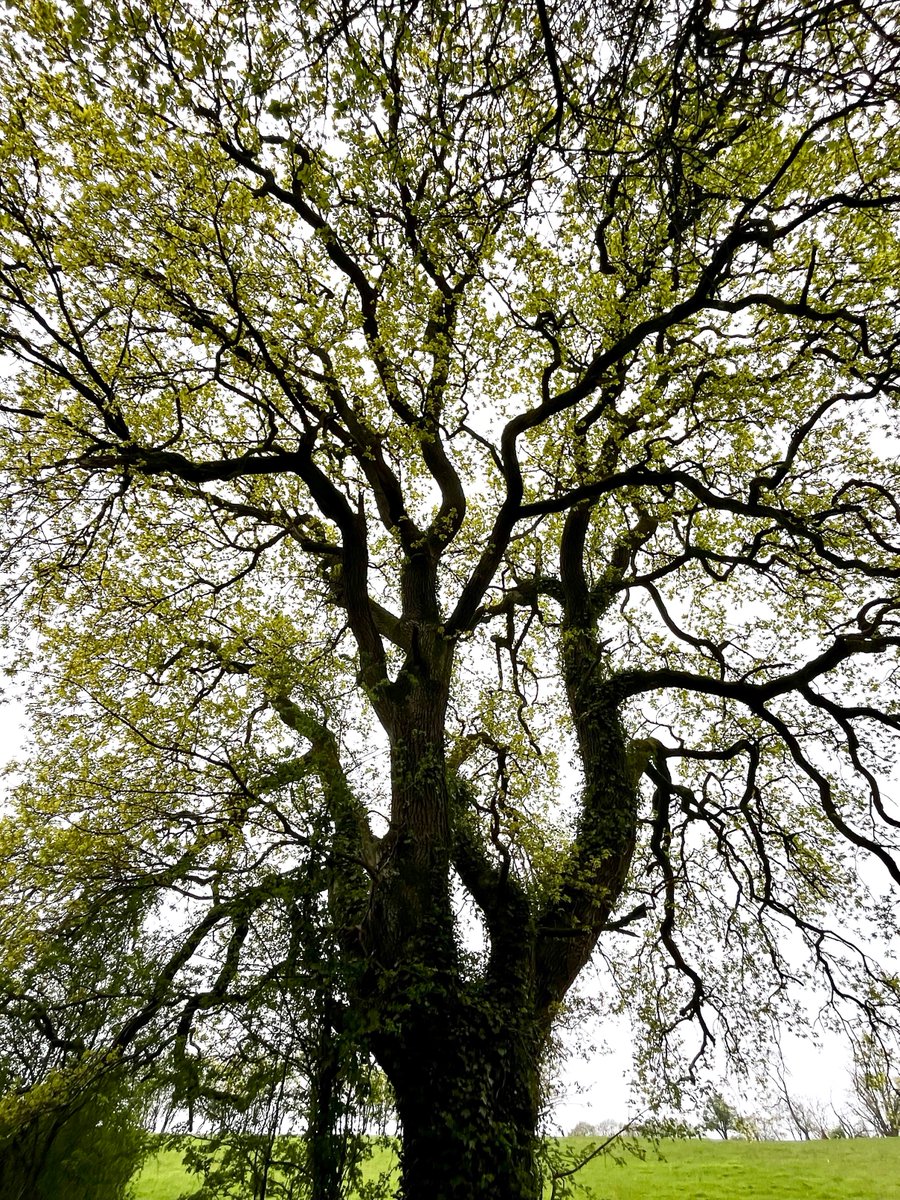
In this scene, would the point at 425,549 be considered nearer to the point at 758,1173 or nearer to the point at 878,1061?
the point at 878,1061

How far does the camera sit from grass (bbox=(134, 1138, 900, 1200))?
985 centimetres

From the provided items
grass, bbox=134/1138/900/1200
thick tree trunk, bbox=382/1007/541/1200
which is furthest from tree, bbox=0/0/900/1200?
grass, bbox=134/1138/900/1200

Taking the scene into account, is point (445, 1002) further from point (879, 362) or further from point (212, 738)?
point (879, 362)

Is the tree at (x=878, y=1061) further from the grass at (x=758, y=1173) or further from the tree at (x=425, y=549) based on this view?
the grass at (x=758, y=1173)

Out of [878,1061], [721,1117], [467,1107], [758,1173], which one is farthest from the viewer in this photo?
[758,1173]

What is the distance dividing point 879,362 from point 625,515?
377cm

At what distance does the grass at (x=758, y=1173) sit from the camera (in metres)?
9.85

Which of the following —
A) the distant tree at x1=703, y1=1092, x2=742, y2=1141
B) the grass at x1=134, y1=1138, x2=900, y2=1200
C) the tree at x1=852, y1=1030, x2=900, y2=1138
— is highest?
the tree at x1=852, y1=1030, x2=900, y2=1138

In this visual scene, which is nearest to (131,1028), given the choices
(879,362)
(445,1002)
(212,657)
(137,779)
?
(137,779)

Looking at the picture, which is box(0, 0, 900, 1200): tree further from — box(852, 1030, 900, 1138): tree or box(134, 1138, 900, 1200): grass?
box(134, 1138, 900, 1200): grass

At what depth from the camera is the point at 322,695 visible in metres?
5.34

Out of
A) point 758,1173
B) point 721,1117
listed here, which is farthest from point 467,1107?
point 758,1173

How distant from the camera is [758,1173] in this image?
11.0 m

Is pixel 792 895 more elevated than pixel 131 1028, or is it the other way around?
pixel 792 895
